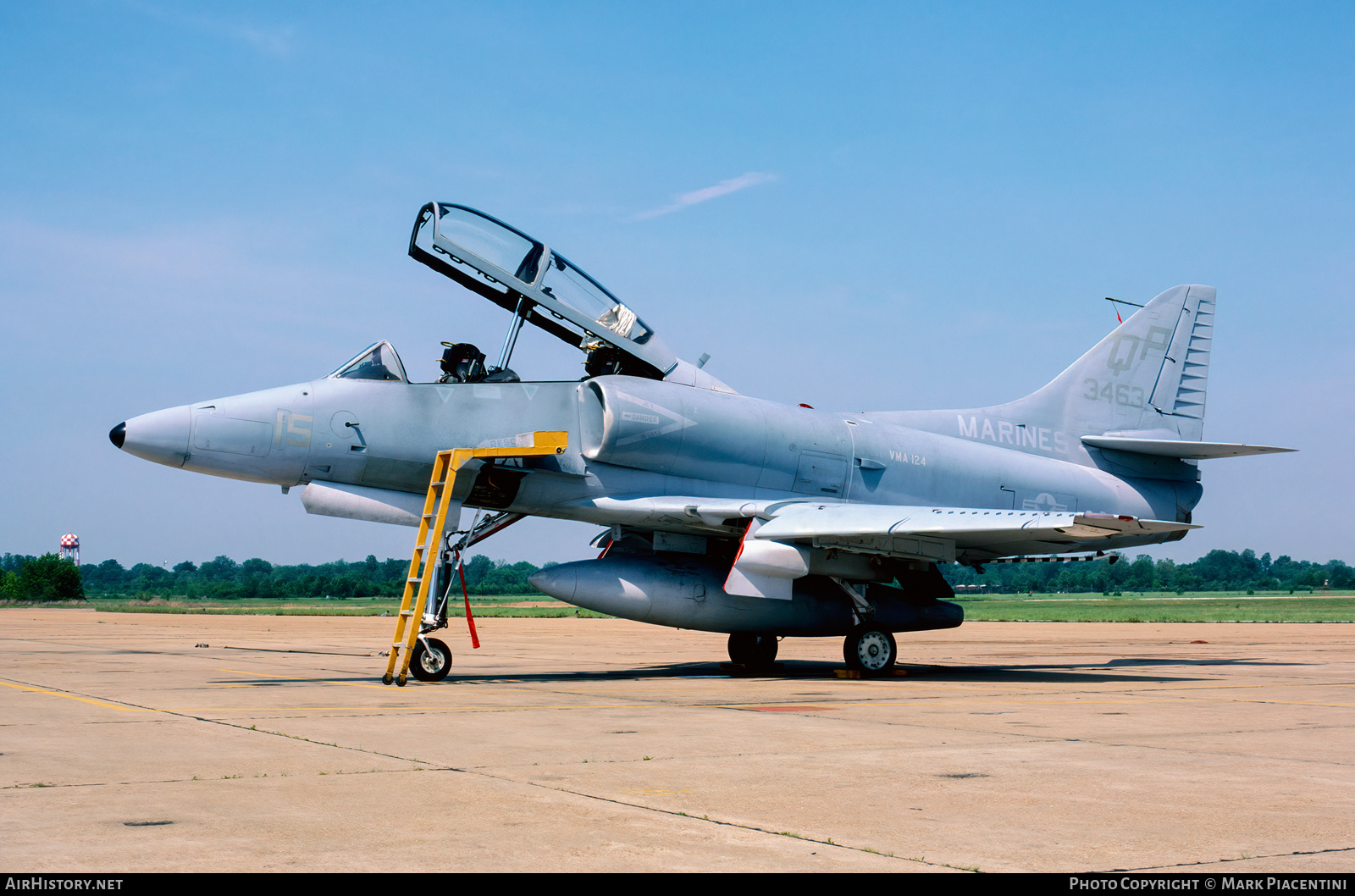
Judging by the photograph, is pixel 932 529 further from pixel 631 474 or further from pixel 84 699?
pixel 84 699

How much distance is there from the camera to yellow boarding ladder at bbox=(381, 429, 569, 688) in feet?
39.9

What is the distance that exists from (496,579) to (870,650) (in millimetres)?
124865

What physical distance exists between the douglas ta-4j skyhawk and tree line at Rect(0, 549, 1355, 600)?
235ft

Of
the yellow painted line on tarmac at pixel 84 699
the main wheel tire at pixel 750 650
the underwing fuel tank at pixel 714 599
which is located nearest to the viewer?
the yellow painted line on tarmac at pixel 84 699

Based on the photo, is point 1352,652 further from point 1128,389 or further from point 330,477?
point 330,477

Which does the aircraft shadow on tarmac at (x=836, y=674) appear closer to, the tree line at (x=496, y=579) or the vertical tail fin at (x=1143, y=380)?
the vertical tail fin at (x=1143, y=380)

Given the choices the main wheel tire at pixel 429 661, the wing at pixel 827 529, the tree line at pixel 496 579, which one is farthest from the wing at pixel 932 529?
the tree line at pixel 496 579

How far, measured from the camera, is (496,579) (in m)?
136

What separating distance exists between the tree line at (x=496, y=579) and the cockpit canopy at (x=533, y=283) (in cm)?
7277

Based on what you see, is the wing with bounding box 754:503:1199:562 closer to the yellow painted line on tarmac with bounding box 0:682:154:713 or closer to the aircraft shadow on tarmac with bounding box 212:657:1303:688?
the aircraft shadow on tarmac with bounding box 212:657:1303:688

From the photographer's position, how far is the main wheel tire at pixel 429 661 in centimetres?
1247

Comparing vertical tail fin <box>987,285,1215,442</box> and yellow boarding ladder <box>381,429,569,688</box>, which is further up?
vertical tail fin <box>987,285,1215,442</box>

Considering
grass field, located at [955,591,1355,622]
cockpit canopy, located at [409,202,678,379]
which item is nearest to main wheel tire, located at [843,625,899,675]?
cockpit canopy, located at [409,202,678,379]

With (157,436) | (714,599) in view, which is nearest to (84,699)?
(157,436)
